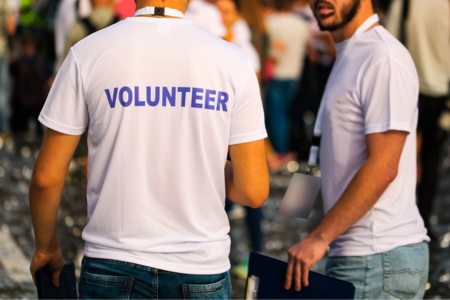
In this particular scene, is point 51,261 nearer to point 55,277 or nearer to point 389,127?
point 55,277

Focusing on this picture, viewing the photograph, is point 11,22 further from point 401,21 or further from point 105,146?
point 105,146

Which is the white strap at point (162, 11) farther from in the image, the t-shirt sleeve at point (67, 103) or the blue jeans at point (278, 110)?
the blue jeans at point (278, 110)

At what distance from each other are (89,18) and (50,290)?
5522 millimetres

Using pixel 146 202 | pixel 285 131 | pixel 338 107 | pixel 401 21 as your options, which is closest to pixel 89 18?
pixel 401 21

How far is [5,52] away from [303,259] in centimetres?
988

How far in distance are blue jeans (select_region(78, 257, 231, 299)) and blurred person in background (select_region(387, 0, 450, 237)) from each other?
511 centimetres

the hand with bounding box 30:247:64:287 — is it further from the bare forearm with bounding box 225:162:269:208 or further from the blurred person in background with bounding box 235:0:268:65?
the blurred person in background with bounding box 235:0:268:65

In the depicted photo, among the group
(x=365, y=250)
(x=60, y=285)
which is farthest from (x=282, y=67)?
(x=60, y=285)

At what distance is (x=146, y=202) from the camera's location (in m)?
3.22

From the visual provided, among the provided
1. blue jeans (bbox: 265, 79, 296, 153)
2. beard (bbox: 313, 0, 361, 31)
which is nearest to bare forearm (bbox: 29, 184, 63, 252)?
beard (bbox: 313, 0, 361, 31)

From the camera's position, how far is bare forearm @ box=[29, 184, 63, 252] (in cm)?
333

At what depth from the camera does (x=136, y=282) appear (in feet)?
10.5

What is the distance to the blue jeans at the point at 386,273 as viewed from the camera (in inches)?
148

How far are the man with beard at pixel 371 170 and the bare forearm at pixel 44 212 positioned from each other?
2.47 ft
